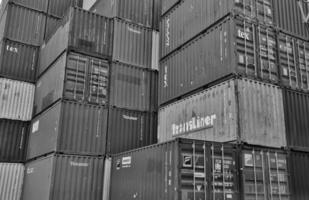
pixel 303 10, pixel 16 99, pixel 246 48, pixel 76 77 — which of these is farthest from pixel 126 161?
pixel 303 10

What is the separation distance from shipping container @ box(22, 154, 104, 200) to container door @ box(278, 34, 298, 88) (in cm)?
889

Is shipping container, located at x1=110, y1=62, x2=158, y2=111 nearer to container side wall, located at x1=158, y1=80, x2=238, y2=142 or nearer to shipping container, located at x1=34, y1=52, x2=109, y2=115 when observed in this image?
shipping container, located at x1=34, y1=52, x2=109, y2=115

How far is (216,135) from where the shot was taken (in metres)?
12.3

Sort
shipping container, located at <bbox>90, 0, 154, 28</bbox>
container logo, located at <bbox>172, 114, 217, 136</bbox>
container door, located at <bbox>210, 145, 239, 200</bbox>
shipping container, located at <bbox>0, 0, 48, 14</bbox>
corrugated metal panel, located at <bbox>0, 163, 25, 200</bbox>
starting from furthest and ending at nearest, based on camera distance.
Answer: shipping container, located at <bbox>0, 0, 48, 14</bbox> → shipping container, located at <bbox>90, 0, 154, 28</bbox> → corrugated metal panel, located at <bbox>0, 163, 25, 200</bbox> → container logo, located at <bbox>172, 114, 217, 136</bbox> → container door, located at <bbox>210, 145, 239, 200</bbox>

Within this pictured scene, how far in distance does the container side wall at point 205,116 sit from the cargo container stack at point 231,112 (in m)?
0.04

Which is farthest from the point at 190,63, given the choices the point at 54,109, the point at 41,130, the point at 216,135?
the point at 41,130

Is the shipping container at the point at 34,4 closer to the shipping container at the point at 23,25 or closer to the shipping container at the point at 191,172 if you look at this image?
the shipping container at the point at 23,25

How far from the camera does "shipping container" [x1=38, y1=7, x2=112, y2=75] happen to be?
1688cm

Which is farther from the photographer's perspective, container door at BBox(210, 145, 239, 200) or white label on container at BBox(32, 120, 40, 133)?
white label on container at BBox(32, 120, 40, 133)

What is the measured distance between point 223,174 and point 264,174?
1622 mm

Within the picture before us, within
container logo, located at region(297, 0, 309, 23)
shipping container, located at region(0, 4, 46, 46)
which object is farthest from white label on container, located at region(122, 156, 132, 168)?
shipping container, located at region(0, 4, 46, 46)

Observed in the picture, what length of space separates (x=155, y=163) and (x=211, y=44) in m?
5.16

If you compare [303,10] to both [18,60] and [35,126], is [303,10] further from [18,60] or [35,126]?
[18,60]

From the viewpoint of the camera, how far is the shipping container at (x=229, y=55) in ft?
40.9
